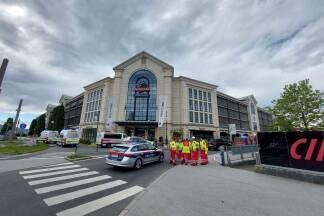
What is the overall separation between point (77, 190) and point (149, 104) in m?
39.8

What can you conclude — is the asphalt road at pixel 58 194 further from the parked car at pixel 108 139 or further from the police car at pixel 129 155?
the parked car at pixel 108 139

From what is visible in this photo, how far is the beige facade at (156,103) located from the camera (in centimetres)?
4431

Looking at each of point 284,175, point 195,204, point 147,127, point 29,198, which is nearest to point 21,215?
point 29,198

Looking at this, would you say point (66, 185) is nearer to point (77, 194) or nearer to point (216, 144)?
point (77, 194)

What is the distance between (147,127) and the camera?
44.1 meters

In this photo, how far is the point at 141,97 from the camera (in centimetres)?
4675

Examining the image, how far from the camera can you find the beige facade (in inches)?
1745

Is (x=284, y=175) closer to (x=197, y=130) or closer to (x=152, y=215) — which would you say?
(x=152, y=215)

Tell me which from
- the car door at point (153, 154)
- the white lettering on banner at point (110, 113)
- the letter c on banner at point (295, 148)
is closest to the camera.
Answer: the letter c on banner at point (295, 148)

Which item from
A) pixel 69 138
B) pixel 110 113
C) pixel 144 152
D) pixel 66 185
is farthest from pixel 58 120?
pixel 66 185

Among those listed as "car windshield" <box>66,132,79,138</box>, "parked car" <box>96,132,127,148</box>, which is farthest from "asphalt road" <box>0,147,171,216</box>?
"parked car" <box>96,132,127,148</box>

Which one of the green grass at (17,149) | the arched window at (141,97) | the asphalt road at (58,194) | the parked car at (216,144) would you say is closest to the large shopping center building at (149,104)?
the arched window at (141,97)

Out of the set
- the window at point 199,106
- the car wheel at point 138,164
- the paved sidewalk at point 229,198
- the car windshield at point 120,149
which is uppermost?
the window at point 199,106

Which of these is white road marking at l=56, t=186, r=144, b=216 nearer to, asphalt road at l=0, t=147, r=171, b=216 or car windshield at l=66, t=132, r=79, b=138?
asphalt road at l=0, t=147, r=171, b=216
